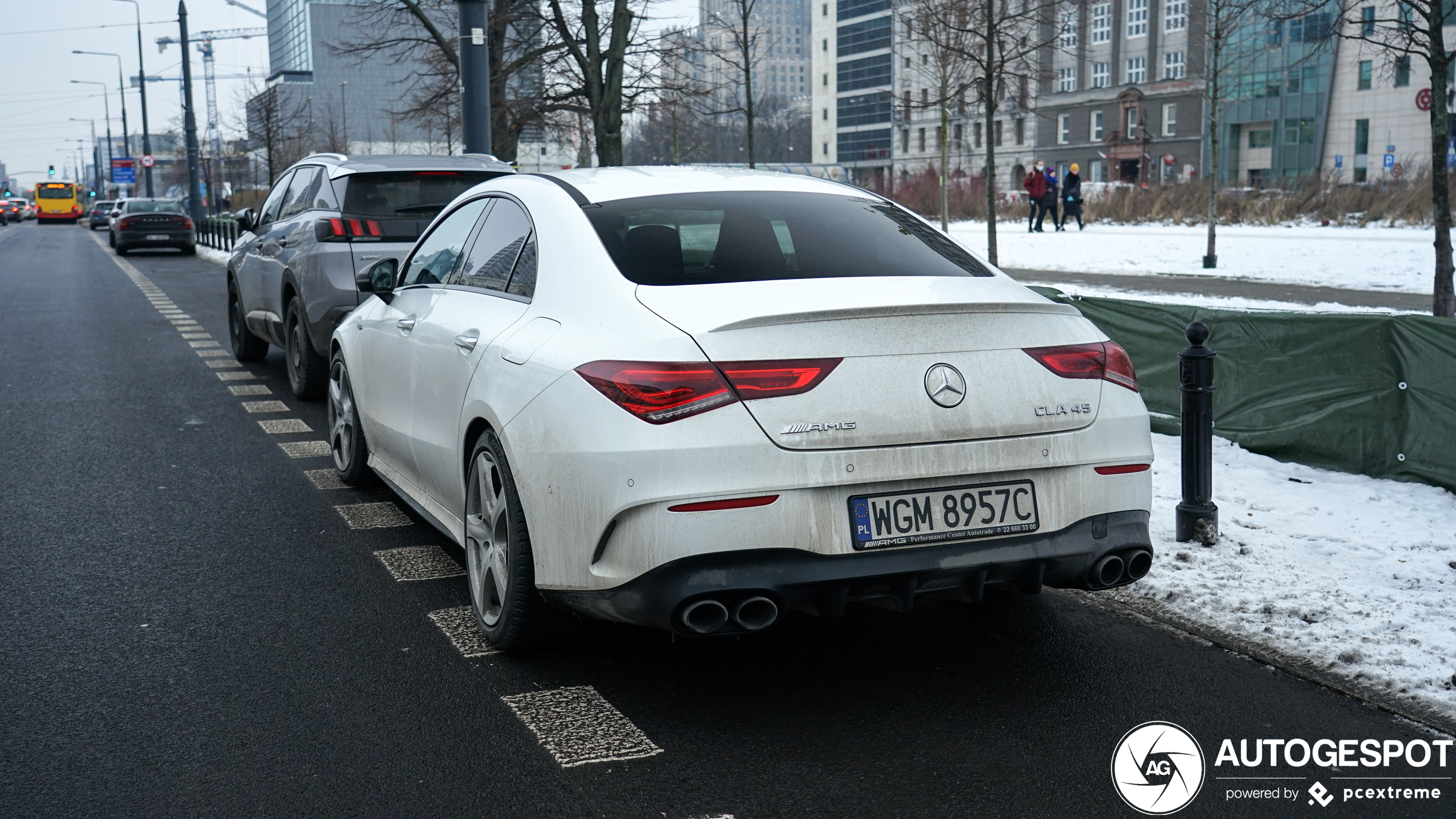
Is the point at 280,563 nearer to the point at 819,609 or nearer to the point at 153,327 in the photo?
the point at 819,609

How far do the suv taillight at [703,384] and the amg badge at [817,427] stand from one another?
0.29 ft

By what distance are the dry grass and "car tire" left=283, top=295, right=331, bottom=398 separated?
2572 centimetres

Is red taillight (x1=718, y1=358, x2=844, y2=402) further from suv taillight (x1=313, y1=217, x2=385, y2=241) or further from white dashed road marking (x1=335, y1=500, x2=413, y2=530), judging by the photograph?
suv taillight (x1=313, y1=217, x2=385, y2=241)

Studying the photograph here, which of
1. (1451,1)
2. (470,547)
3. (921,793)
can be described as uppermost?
(1451,1)

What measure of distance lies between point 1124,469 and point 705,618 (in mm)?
1321

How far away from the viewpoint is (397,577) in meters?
5.32

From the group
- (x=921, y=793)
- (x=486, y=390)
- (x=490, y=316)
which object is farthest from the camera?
(x=490, y=316)

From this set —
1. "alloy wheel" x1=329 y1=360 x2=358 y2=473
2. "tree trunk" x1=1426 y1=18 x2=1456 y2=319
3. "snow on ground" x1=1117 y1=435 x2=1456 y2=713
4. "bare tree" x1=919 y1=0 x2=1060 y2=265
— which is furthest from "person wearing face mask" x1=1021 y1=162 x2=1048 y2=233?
"alloy wheel" x1=329 y1=360 x2=358 y2=473

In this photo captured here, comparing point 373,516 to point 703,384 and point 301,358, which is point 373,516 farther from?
point 301,358

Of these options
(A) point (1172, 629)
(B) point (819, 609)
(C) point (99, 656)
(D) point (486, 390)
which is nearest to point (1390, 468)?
(A) point (1172, 629)

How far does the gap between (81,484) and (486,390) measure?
153 inches

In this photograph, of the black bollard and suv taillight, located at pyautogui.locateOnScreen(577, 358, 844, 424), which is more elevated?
suv taillight, located at pyautogui.locateOnScreen(577, 358, 844, 424)

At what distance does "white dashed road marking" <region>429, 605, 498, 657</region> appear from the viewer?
4410mm

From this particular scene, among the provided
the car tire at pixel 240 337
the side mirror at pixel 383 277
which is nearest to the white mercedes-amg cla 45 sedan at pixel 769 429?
the side mirror at pixel 383 277
